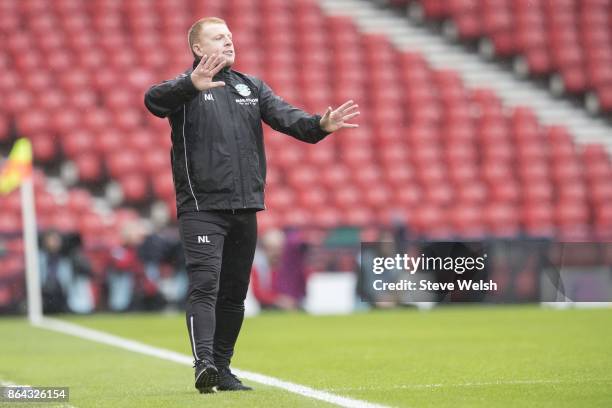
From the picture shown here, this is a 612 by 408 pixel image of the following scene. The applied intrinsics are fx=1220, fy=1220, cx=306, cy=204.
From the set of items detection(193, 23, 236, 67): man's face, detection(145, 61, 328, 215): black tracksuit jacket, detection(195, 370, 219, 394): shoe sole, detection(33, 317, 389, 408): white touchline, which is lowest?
detection(33, 317, 389, 408): white touchline

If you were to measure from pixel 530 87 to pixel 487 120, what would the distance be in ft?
6.49

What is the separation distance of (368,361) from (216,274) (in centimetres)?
240

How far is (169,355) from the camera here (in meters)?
9.22

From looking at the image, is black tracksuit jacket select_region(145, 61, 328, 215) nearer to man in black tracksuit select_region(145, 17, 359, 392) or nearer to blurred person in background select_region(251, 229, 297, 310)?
man in black tracksuit select_region(145, 17, 359, 392)

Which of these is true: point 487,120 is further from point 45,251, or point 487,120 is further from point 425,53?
point 45,251

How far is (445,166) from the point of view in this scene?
65.3 feet

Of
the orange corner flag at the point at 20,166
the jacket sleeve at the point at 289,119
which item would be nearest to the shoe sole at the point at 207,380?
the jacket sleeve at the point at 289,119

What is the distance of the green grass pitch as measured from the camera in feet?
19.2

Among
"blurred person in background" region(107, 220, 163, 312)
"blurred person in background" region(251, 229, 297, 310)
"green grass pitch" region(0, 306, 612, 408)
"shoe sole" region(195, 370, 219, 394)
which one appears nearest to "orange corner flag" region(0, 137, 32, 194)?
"blurred person in background" region(107, 220, 163, 312)

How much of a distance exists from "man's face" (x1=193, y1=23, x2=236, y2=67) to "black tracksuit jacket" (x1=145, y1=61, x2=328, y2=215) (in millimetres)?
150

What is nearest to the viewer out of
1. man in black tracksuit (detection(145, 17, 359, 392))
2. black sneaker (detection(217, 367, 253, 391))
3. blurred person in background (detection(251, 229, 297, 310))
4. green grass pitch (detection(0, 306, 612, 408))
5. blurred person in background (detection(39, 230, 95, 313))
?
green grass pitch (detection(0, 306, 612, 408))

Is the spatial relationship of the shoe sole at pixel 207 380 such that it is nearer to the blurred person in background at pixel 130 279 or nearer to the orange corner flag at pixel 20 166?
the orange corner flag at pixel 20 166

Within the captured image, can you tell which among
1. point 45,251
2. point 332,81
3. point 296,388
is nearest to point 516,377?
point 296,388

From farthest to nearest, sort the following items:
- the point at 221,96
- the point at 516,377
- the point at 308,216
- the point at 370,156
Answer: the point at 370,156
the point at 308,216
the point at 516,377
the point at 221,96
